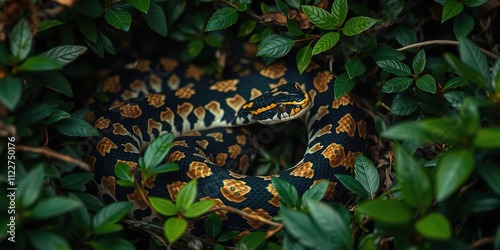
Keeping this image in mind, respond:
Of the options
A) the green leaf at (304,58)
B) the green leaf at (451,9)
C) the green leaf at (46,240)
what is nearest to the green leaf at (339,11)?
the green leaf at (304,58)

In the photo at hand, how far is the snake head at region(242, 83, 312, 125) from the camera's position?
4195 millimetres

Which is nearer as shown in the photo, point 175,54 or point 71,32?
point 71,32

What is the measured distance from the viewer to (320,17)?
143 inches

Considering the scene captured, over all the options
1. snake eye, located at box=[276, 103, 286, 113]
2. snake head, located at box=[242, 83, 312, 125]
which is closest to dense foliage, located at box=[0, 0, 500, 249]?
snake head, located at box=[242, 83, 312, 125]

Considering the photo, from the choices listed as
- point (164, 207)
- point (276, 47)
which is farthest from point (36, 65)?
point (276, 47)

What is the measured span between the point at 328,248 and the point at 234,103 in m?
2.55

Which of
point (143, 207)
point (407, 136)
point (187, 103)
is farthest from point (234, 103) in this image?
point (407, 136)

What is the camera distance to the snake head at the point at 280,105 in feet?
13.8

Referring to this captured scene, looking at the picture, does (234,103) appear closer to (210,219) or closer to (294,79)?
(294,79)

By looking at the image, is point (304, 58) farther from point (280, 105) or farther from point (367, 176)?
point (367, 176)

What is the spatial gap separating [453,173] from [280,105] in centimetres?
218

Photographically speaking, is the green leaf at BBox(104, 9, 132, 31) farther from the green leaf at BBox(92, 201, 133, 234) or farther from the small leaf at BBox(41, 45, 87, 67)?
the green leaf at BBox(92, 201, 133, 234)

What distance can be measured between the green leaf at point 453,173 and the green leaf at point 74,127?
208 cm

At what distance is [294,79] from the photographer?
15.6 ft
